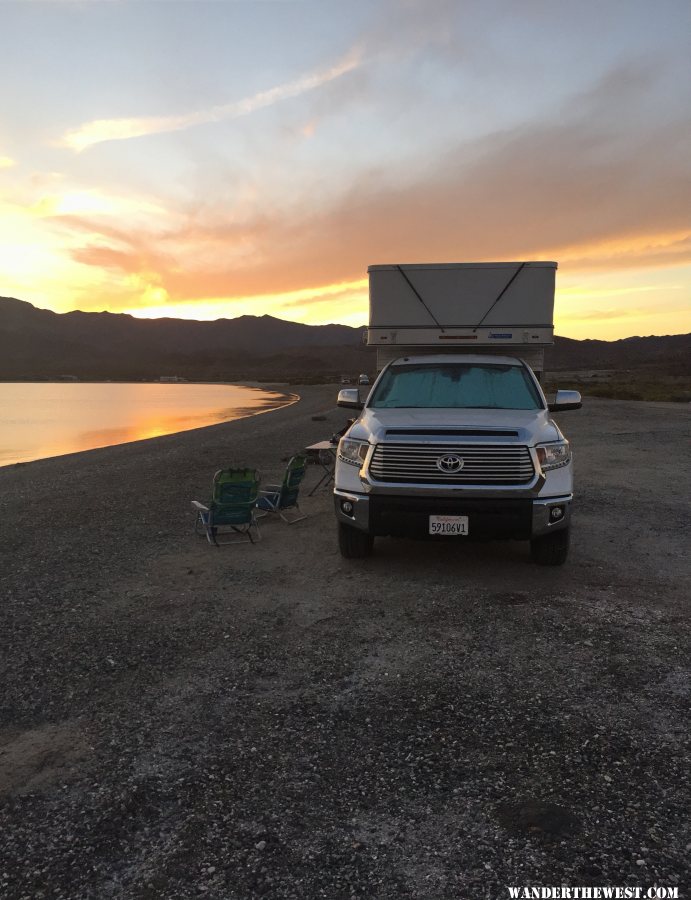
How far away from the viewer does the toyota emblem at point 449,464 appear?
5754 mm

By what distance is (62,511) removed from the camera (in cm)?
1002

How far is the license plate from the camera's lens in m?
5.71

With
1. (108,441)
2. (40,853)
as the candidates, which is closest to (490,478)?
(40,853)

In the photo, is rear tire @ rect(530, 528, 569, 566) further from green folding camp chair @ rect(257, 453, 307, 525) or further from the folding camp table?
the folding camp table

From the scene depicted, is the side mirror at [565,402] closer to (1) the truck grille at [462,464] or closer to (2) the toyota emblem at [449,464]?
(1) the truck grille at [462,464]

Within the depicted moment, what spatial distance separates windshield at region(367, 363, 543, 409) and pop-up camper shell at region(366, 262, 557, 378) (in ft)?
4.51

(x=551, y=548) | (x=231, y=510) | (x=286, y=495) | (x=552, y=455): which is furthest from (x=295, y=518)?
(x=552, y=455)

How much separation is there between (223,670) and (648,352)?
205 metres

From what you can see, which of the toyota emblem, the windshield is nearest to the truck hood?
the toyota emblem

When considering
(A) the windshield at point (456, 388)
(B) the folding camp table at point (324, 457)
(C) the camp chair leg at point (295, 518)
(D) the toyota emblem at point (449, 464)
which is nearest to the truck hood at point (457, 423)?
(D) the toyota emblem at point (449, 464)

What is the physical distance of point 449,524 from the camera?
5.73 m

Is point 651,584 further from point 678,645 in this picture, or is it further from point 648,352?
point 648,352

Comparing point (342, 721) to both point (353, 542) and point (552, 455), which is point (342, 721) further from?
point (552, 455)

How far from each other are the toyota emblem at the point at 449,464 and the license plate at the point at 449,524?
1.40 feet
